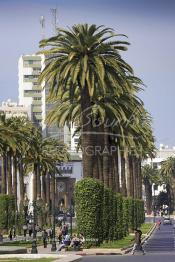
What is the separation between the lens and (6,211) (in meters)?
96.7

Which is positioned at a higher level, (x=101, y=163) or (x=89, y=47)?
(x=89, y=47)

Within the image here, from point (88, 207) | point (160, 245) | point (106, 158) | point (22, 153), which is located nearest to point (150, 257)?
point (88, 207)

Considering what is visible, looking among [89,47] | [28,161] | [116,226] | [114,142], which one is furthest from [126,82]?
[28,161]

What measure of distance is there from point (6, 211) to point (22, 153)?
2472cm

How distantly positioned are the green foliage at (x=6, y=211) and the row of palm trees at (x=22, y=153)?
19.8 ft

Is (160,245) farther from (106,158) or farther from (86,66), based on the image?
(86,66)

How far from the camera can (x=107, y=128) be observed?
3177 inches

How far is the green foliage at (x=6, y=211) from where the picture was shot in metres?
96.5

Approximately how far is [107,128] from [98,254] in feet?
87.1

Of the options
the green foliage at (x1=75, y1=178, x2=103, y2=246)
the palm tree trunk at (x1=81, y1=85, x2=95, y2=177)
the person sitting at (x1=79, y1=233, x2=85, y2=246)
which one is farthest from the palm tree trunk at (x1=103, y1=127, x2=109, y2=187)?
the person sitting at (x1=79, y1=233, x2=85, y2=246)

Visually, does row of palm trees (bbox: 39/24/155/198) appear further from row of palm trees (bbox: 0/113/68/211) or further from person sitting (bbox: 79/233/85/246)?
row of palm trees (bbox: 0/113/68/211)

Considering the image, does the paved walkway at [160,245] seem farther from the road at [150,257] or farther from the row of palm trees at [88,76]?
the row of palm trees at [88,76]

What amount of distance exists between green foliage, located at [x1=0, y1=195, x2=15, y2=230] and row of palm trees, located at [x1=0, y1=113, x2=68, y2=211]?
238 inches

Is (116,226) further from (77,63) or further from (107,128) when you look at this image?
(77,63)
